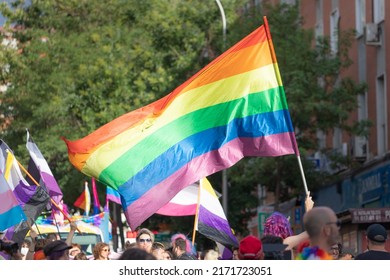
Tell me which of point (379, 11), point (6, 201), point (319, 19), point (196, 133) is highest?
point (319, 19)

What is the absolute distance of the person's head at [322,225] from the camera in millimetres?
7793

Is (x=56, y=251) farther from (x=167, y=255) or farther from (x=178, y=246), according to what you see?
(x=178, y=246)

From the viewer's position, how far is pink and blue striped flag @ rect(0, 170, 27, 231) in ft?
54.3

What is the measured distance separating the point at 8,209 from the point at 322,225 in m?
9.48

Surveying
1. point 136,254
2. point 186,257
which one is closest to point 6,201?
point 186,257

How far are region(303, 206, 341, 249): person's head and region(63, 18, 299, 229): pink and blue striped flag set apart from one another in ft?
19.8

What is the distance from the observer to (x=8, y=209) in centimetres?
1680

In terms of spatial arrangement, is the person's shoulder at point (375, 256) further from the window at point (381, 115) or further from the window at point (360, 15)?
the window at point (360, 15)

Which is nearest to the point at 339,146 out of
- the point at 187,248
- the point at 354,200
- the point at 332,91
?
the point at 354,200

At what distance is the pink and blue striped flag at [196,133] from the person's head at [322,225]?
605cm

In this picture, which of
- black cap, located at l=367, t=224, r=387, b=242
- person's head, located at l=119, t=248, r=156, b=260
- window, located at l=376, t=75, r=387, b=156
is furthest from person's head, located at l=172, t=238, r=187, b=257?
window, located at l=376, t=75, r=387, b=156

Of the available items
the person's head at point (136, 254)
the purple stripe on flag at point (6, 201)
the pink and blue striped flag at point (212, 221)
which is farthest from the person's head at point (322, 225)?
the purple stripe on flag at point (6, 201)
